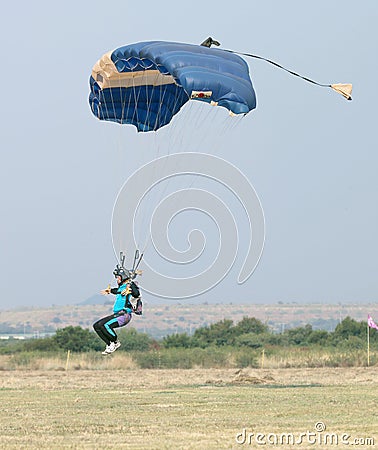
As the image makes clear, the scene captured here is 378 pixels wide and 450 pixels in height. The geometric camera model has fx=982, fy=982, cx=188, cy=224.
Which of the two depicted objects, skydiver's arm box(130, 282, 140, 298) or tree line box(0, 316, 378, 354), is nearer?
skydiver's arm box(130, 282, 140, 298)

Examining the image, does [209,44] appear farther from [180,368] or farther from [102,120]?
[180,368]

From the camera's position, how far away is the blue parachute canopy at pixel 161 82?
1783 centimetres

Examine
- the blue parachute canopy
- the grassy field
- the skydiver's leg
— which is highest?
the blue parachute canopy

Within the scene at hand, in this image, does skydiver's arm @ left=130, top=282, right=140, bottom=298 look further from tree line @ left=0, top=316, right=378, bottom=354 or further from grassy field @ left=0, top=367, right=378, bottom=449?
tree line @ left=0, top=316, right=378, bottom=354

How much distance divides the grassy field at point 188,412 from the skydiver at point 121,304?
149 centimetres

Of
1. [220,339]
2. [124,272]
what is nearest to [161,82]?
[124,272]

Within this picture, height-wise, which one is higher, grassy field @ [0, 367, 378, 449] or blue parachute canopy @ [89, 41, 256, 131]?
blue parachute canopy @ [89, 41, 256, 131]

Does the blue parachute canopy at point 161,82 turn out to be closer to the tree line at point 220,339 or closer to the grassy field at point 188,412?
the grassy field at point 188,412
